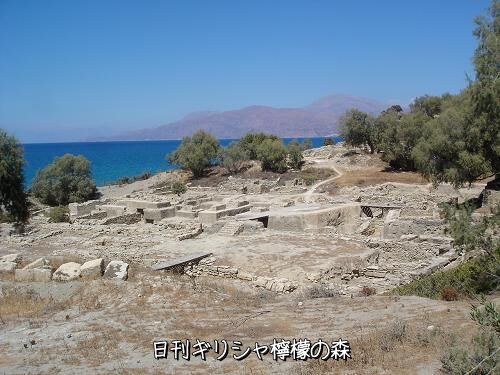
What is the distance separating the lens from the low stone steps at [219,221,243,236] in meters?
20.3

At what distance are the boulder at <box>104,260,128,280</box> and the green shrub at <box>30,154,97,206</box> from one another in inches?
1194

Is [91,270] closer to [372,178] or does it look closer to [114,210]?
[114,210]

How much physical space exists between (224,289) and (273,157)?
119ft

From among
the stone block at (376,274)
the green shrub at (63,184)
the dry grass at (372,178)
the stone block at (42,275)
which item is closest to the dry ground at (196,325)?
the stone block at (42,275)

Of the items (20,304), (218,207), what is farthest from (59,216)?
(20,304)

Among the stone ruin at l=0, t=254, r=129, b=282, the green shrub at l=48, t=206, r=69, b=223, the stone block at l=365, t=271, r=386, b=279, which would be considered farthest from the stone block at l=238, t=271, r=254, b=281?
the green shrub at l=48, t=206, r=69, b=223

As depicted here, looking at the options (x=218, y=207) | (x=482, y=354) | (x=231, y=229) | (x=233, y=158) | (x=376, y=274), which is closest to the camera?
(x=482, y=354)

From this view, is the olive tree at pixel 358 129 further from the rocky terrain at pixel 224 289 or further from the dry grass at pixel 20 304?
the dry grass at pixel 20 304

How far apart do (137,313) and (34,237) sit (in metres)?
14.1

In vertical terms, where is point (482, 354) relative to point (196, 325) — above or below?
above

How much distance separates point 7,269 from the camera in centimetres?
1375

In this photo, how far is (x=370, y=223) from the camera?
883 inches

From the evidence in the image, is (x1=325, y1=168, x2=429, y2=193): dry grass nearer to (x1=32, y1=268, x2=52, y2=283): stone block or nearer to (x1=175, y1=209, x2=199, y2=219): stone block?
(x1=175, y1=209, x2=199, y2=219): stone block

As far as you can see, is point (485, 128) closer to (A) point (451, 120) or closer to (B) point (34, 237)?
(A) point (451, 120)
